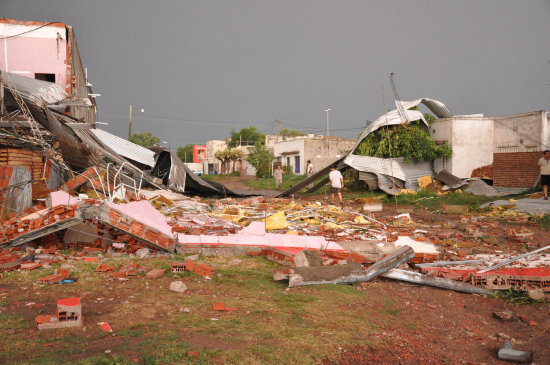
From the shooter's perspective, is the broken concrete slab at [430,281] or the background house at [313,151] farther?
the background house at [313,151]

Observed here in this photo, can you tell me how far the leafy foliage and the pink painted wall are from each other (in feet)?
45.9

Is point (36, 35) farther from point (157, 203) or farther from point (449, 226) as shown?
point (449, 226)

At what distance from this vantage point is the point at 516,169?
15.4 m

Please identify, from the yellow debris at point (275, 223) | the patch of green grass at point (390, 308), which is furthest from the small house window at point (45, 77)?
the patch of green grass at point (390, 308)

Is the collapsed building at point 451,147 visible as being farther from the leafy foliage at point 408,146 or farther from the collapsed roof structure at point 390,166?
the leafy foliage at point 408,146

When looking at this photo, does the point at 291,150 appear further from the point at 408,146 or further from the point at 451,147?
the point at 451,147

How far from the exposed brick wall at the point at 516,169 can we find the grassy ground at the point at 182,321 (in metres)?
13.5

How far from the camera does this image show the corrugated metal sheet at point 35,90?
1002cm

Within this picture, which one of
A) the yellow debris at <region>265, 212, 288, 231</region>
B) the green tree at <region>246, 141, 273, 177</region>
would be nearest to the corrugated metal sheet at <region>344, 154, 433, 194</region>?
the yellow debris at <region>265, 212, 288, 231</region>

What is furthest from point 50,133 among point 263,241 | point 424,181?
point 424,181

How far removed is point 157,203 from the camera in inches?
404

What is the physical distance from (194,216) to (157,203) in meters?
1.58

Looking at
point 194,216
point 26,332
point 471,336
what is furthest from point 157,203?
point 471,336

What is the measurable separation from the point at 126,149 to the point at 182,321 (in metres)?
12.7
